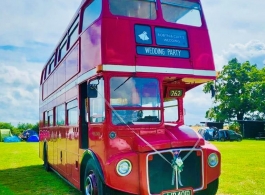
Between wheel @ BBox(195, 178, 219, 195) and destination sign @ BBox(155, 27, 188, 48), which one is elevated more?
destination sign @ BBox(155, 27, 188, 48)

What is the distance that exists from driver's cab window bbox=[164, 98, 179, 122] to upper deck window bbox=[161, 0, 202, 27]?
67.3 inches

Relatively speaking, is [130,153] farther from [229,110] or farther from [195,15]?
[229,110]

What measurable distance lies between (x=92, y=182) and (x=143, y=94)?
1.88 m

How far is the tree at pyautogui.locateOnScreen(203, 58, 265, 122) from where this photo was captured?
1927 inches

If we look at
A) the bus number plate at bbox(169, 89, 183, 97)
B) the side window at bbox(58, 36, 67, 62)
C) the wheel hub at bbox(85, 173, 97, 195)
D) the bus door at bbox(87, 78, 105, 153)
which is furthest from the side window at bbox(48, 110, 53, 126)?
the bus number plate at bbox(169, 89, 183, 97)

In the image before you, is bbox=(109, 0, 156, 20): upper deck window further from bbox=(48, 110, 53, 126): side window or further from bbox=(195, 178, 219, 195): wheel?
bbox=(48, 110, 53, 126): side window

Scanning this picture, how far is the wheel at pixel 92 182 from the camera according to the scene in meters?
5.83

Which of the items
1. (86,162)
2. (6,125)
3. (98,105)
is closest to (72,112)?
(86,162)

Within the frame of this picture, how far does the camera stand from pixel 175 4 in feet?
22.9

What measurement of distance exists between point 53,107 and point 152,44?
20.7 feet

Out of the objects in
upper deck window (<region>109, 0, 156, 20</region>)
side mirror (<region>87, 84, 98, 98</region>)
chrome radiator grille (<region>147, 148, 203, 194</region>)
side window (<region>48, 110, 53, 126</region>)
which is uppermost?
upper deck window (<region>109, 0, 156, 20</region>)

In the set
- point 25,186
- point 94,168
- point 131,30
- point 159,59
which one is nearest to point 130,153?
point 94,168

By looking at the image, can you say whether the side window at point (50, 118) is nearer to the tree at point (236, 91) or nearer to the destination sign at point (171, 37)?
the destination sign at point (171, 37)

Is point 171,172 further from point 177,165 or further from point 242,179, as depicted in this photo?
point 242,179
